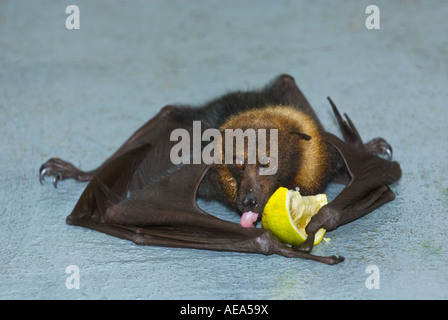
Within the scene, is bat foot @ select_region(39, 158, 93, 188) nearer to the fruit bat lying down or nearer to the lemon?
the fruit bat lying down

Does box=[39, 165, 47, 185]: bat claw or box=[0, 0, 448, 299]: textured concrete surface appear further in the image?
box=[39, 165, 47, 185]: bat claw

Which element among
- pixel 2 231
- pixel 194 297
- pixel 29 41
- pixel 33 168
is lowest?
pixel 194 297

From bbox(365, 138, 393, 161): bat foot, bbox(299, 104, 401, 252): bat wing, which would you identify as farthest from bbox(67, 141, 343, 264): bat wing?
bbox(365, 138, 393, 161): bat foot

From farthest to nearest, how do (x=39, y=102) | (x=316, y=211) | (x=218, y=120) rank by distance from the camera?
(x=39, y=102)
(x=218, y=120)
(x=316, y=211)

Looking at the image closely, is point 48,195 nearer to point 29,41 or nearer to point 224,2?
point 29,41

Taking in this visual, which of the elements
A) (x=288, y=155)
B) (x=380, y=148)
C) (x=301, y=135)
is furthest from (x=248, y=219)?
(x=380, y=148)

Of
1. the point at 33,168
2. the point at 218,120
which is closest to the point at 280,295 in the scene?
the point at 218,120

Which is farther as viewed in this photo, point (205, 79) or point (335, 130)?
point (205, 79)
